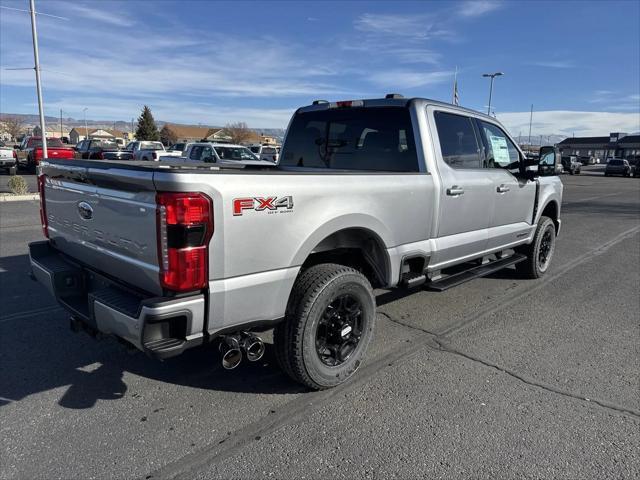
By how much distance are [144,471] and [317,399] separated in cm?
118

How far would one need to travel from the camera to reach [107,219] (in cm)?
294

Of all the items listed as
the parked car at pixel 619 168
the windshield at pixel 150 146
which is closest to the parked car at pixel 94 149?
the windshield at pixel 150 146

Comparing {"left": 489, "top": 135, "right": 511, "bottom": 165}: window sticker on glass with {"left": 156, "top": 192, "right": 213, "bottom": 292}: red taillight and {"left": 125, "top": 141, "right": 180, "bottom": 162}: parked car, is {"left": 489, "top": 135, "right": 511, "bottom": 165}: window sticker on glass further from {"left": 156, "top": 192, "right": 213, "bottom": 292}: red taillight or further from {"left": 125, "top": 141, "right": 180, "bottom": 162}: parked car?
{"left": 125, "top": 141, "right": 180, "bottom": 162}: parked car

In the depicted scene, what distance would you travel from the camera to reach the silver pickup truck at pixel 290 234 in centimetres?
254

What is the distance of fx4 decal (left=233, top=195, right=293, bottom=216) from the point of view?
2621 mm

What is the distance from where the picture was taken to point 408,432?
2910 mm

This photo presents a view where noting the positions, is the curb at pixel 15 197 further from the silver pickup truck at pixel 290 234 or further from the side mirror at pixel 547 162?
the side mirror at pixel 547 162

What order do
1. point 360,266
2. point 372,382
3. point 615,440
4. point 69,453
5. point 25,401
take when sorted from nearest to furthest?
1. point 69,453
2. point 615,440
3. point 25,401
4. point 372,382
5. point 360,266

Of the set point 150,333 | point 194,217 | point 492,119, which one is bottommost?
point 150,333

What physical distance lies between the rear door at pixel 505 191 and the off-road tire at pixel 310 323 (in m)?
2.35

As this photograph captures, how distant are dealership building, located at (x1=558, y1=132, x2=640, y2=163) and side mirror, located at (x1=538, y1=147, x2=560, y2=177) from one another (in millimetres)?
94788

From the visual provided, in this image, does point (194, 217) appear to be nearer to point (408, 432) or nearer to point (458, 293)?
point (408, 432)

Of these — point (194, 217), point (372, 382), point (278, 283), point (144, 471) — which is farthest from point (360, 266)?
point (144, 471)

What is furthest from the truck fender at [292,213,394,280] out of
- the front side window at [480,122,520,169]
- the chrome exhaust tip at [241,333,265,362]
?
the front side window at [480,122,520,169]
